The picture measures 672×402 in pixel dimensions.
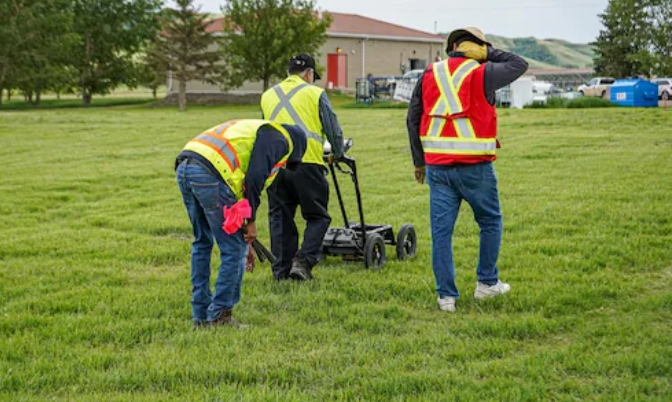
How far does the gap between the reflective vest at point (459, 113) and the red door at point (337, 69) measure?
186ft

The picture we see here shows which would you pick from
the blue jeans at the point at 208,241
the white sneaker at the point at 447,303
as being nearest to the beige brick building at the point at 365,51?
the white sneaker at the point at 447,303

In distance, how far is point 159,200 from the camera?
13727 mm

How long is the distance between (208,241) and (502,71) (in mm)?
2629

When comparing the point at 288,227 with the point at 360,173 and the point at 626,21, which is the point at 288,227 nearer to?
the point at 360,173

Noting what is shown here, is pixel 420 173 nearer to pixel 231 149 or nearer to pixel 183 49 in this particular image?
pixel 231 149

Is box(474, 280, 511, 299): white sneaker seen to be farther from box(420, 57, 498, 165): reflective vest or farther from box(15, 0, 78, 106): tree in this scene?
box(15, 0, 78, 106): tree

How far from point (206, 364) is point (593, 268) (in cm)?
418

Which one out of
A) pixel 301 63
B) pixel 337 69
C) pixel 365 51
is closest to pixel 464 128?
pixel 301 63

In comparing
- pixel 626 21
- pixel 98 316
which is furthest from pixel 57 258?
pixel 626 21

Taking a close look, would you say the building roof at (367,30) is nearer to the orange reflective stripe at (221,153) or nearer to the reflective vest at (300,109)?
the reflective vest at (300,109)

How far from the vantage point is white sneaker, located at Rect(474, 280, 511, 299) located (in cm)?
708

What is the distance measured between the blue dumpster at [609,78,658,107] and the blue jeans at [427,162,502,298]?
3458 cm

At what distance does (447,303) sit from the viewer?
6801 millimetres

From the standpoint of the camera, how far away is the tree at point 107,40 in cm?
6338
